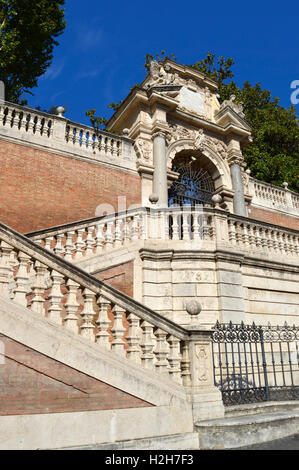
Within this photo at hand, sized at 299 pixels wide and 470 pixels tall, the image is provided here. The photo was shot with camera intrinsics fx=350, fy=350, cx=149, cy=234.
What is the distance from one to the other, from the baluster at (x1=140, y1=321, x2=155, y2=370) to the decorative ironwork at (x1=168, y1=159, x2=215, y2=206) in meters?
10.3

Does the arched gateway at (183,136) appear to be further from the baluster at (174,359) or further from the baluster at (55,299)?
the baluster at (55,299)

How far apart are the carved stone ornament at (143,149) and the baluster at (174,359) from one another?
931 cm

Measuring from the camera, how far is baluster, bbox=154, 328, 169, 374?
536 centimetres

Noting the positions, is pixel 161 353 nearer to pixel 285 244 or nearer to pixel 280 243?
pixel 280 243

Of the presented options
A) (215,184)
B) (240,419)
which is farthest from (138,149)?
(240,419)

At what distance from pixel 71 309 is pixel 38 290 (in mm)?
528

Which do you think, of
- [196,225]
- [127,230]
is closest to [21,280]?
[127,230]

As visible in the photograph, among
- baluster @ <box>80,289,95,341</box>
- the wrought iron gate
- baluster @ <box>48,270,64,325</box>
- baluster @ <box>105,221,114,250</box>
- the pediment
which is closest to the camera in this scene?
baluster @ <box>48,270,64,325</box>

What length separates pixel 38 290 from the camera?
4836 millimetres

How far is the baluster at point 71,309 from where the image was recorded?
15.9ft

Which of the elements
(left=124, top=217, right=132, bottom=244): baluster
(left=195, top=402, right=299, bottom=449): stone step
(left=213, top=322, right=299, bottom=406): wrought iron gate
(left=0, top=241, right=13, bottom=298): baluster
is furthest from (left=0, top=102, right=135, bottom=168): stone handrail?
(left=195, top=402, right=299, bottom=449): stone step

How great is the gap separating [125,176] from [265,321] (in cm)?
708

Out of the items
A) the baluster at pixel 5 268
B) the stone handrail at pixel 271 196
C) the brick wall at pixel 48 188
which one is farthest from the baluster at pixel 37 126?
the stone handrail at pixel 271 196

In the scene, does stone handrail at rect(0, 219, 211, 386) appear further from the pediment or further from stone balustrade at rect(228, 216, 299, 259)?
the pediment
